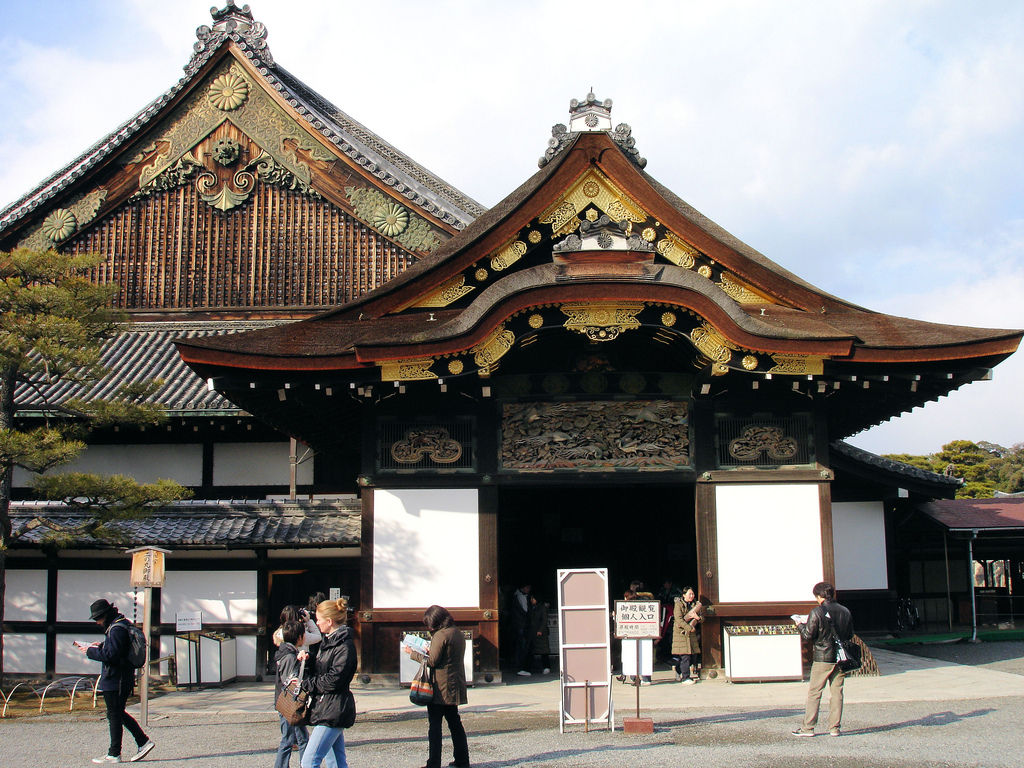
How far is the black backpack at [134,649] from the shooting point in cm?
834

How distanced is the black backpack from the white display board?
7.54m

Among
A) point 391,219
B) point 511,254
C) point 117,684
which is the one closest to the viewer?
point 117,684

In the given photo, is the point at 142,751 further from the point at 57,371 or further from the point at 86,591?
the point at 86,591

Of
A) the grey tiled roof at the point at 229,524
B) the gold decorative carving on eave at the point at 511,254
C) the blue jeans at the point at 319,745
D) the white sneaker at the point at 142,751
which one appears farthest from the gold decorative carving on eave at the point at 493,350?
the blue jeans at the point at 319,745

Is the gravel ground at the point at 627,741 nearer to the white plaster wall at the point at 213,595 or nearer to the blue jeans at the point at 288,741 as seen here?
the blue jeans at the point at 288,741

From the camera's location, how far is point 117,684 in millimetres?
8180

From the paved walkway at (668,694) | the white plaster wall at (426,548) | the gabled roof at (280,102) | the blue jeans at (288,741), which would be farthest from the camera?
the gabled roof at (280,102)

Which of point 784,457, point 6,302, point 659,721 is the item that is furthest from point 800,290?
point 6,302

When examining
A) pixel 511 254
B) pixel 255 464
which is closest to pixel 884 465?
pixel 511 254

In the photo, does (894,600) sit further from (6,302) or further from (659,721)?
(6,302)

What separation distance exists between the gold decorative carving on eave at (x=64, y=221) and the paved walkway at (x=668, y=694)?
1198 cm

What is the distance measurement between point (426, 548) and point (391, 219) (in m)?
9.63

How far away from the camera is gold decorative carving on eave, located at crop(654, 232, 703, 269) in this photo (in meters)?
13.0

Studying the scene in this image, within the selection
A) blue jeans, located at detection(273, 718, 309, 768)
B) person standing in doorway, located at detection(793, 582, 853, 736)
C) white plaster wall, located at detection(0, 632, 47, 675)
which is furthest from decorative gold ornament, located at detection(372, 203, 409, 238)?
blue jeans, located at detection(273, 718, 309, 768)
